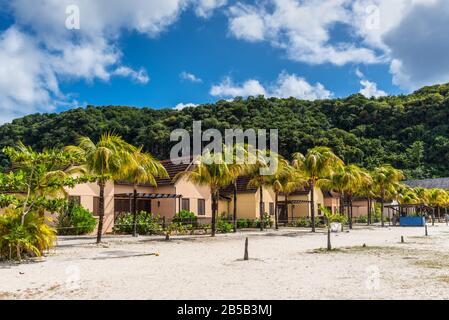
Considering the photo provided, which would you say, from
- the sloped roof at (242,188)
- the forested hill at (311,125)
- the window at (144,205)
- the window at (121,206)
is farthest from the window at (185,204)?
the forested hill at (311,125)

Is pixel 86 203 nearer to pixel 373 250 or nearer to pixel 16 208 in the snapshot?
pixel 16 208

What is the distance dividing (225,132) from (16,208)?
5210cm

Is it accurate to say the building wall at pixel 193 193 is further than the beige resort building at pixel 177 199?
Yes

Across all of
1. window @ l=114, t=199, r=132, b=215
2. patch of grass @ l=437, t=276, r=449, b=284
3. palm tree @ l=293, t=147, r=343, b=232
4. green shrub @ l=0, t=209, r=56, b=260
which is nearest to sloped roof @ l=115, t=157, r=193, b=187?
window @ l=114, t=199, r=132, b=215

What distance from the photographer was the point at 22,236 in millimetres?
14938

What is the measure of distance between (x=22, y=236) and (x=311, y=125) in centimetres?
6758

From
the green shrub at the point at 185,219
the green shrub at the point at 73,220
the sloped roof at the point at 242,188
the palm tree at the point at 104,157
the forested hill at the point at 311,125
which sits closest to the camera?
the palm tree at the point at 104,157

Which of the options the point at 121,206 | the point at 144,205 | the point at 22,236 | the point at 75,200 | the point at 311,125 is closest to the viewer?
the point at 22,236

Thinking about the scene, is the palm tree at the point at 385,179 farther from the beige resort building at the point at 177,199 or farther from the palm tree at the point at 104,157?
the palm tree at the point at 104,157

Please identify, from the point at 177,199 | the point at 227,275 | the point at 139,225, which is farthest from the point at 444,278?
the point at 177,199

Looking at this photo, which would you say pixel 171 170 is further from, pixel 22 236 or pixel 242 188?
pixel 22 236

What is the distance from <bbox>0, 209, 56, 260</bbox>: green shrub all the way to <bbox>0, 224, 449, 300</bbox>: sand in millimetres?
654

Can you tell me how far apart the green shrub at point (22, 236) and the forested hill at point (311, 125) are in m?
44.7

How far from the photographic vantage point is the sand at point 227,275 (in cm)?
941
